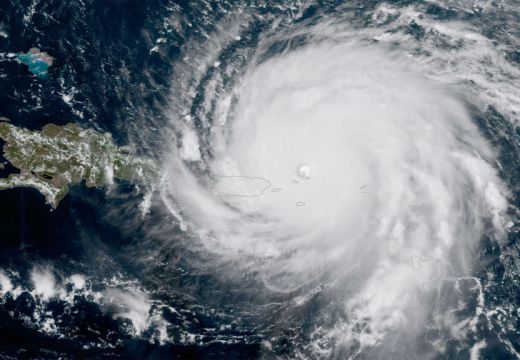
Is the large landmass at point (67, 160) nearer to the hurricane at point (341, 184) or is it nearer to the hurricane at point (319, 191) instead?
the hurricane at point (319, 191)

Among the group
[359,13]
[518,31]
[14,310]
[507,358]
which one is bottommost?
[507,358]

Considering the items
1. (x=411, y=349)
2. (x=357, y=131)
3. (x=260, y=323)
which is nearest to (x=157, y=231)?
(x=260, y=323)

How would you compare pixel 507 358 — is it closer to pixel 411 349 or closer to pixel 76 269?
pixel 411 349

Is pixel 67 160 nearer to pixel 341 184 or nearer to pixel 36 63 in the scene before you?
pixel 36 63

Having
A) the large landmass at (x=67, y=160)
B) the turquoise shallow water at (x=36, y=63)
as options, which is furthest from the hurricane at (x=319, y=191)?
the turquoise shallow water at (x=36, y=63)

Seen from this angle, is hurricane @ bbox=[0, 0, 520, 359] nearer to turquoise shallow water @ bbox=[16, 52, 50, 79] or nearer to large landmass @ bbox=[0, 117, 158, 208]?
large landmass @ bbox=[0, 117, 158, 208]

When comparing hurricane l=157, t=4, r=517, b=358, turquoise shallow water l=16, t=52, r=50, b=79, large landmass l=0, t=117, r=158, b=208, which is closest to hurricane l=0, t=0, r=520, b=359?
hurricane l=157, t=4, r=517, b=358
